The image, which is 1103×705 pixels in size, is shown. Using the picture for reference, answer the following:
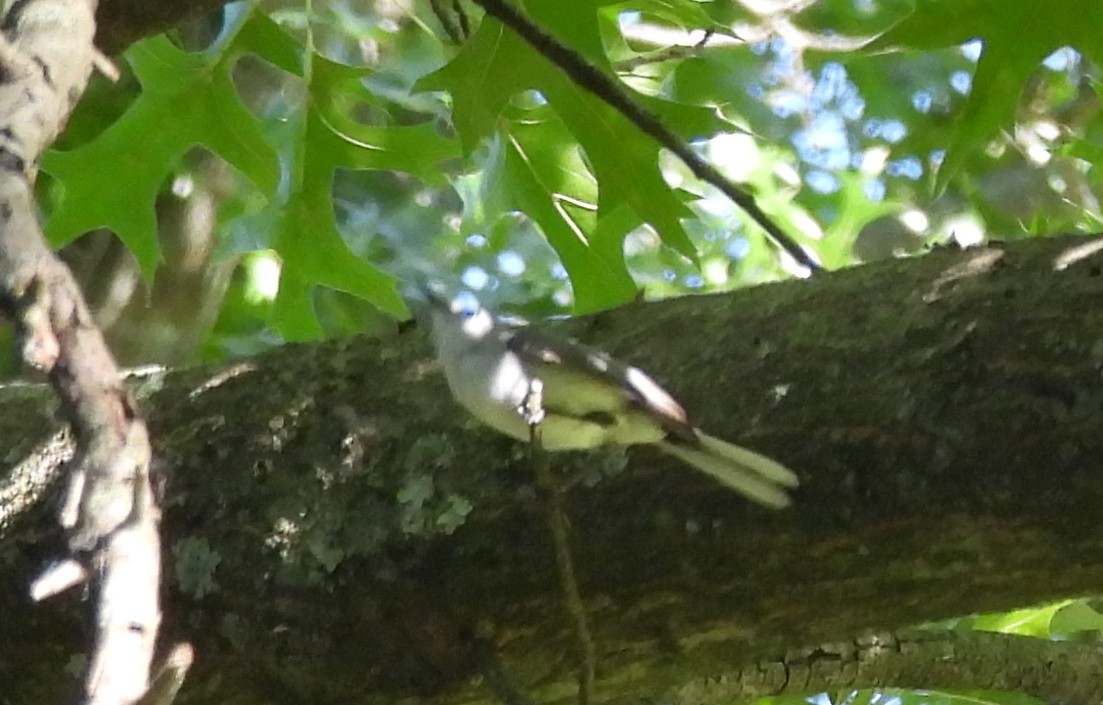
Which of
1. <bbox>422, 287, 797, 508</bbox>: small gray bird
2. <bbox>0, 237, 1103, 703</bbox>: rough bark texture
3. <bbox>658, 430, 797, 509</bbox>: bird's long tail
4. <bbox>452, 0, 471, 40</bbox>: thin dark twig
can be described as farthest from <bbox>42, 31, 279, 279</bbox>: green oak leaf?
<bbox>658, 430, 797, 509</bbox>: bird's long tail

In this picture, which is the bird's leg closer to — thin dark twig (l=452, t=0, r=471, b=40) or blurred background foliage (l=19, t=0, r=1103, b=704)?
blurred background foliage (l=19, t=0, r=1103, b=704)

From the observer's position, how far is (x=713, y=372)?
98cm

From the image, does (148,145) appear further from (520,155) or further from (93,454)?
(93,454)

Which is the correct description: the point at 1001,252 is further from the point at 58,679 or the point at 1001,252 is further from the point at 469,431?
the point at 58,679

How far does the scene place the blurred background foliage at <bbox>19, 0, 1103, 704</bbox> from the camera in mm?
1306

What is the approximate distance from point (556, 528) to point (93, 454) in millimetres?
382

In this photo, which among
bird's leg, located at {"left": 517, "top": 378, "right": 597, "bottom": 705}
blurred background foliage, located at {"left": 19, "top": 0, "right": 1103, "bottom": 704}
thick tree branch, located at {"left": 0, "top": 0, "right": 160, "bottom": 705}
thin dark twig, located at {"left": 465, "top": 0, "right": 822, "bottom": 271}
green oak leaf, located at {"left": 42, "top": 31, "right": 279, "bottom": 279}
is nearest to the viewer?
thick tree branch, located at {"left": 0, "top": 0, "right": 160, "bottom": 705}

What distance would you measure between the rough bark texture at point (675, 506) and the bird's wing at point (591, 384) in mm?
106

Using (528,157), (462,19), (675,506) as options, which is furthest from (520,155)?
(675,506)

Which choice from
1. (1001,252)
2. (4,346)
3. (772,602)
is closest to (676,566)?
(772,602)

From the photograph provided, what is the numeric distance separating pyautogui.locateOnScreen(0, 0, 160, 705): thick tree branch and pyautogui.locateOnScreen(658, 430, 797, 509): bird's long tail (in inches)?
17.3

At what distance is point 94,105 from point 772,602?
5.32 feet

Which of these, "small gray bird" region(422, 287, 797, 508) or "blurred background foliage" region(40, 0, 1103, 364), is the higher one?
"small gray bird" region(422, 287, 797, 508)

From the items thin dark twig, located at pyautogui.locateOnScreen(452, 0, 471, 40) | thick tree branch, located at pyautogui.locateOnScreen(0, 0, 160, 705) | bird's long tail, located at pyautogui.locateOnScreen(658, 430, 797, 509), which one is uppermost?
thick tree branch, located at pyautogui.locateOnScreen(0, 0, 160, 705)
